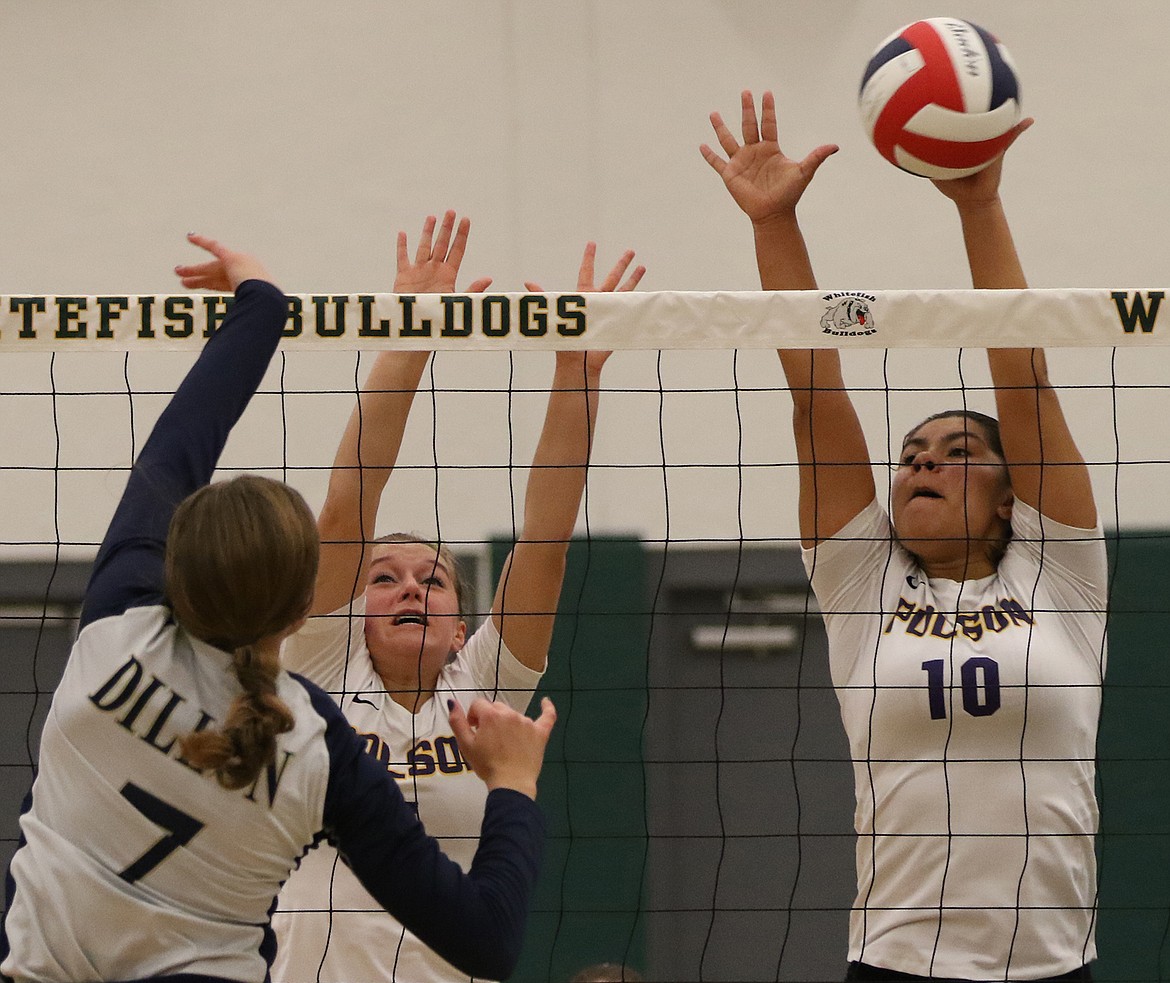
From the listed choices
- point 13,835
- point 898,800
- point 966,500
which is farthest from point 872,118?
point 13,835

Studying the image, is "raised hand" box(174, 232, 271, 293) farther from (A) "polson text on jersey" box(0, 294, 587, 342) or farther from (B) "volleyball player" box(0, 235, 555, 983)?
(A) "polson text on jersey" box(0, 294, 587, 342)

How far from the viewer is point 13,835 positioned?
17.3ft

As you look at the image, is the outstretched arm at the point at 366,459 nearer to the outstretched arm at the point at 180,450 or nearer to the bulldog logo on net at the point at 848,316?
the bulldog logo on net at the point at 848,316

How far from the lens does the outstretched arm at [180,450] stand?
1.70m

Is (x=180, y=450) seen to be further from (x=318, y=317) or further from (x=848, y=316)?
(x=848, y=316)

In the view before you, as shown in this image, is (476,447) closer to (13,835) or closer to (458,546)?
(458,546)

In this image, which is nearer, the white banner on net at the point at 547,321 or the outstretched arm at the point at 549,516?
the white banner on net at the point at 547,321

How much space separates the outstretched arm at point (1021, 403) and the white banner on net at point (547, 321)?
3.7 inches

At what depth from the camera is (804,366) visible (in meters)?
2.98

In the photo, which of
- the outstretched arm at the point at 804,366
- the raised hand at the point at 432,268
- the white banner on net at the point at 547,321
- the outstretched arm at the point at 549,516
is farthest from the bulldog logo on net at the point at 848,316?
the raised hand at the point at 432,268

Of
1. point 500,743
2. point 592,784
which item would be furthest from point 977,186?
point 592,784

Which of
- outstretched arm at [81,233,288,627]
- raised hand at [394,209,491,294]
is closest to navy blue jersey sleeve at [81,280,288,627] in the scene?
outstretched arm at [81,233,288,627]

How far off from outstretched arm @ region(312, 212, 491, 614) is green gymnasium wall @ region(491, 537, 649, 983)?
2.14m

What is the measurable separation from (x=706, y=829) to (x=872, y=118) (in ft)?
10.4
